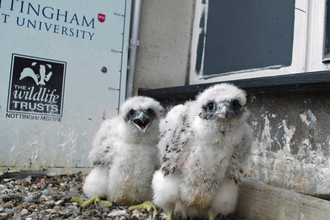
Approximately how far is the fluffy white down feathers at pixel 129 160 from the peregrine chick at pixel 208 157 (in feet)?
1.56

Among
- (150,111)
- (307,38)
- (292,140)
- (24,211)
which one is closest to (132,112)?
(150,111)

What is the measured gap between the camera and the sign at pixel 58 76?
337 centimetres

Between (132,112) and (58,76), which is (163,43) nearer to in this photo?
(58,76)

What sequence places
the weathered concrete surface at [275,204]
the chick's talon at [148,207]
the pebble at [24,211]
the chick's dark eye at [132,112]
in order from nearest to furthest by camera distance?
1. the weathered concrete surface at [275,204]
2. the pebble at [24,211]
3. the chick's talon at [148,207]
4. the chick's dark eye at [132,112]

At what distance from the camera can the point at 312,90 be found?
2533mm

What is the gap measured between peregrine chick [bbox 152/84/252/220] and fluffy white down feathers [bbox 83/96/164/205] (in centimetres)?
48

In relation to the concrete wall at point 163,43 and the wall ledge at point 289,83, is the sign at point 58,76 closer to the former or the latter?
the concrete wall at point 163,43

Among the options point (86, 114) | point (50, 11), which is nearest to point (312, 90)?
point (86, 114)

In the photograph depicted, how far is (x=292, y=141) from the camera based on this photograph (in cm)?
275

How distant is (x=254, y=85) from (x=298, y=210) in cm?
123

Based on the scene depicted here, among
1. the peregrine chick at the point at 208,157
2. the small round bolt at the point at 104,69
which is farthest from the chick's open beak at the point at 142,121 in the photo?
the small round bolt at the point at 104,69

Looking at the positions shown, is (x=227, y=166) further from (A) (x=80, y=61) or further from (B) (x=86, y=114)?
(A) (x=80, y=61)

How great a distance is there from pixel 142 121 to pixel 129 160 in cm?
41

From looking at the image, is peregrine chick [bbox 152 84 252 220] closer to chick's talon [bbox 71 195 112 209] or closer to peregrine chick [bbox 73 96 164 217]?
peregrine chick [bbox 73 96 164 217]
